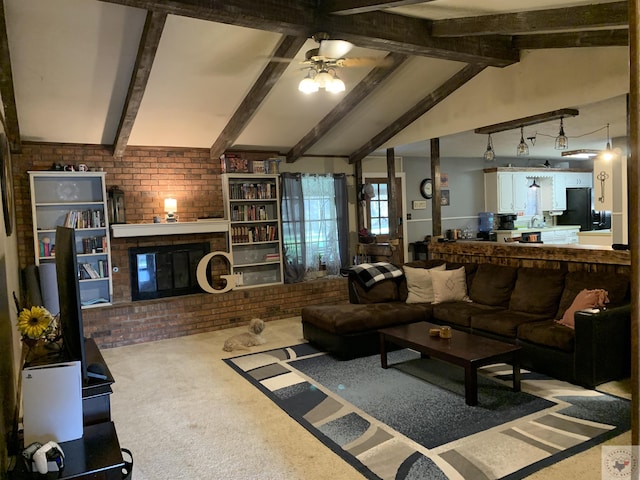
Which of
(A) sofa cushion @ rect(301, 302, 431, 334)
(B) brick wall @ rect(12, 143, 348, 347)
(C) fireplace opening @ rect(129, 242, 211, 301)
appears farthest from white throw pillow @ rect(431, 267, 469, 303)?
(C) fireplace opening @ rect(129, 242, 211, 301)

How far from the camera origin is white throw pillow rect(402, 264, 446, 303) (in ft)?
16.5

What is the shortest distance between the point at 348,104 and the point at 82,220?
3.44m

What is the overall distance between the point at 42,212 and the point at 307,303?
3.51 metres

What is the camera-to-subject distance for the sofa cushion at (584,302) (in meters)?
3.64

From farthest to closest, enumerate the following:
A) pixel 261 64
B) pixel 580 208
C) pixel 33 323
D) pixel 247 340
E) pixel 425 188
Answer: pixel 580 208 → pixel 425 188 → pixel 247 340 → pixel 261 64 → pixel 33 323

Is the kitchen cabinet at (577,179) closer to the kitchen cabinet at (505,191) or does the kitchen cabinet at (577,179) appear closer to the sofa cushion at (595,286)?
the kitchen cabinet at (505,191)

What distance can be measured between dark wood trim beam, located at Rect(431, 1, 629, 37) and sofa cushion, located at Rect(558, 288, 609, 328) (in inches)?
78.8

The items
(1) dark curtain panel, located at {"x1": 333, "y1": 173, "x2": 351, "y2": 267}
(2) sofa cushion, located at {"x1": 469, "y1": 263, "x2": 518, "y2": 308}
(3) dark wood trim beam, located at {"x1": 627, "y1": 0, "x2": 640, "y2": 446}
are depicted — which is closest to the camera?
(3) dark wood trim beam, located at {"x1": 627, "y1": 0, "x2": 640, "y2": 446}

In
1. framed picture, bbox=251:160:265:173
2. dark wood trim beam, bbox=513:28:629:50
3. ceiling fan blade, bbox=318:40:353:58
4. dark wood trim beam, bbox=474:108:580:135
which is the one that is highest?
dark wood trim beam, bbox=513:28:629:50

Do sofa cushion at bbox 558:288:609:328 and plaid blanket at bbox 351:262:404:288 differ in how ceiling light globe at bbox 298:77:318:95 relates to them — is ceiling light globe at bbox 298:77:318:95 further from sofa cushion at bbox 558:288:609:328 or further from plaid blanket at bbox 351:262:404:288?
sofa cushion at bbox 558:288:609:328

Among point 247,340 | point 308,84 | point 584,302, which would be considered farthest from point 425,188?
point 308,84

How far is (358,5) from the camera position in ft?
10.8

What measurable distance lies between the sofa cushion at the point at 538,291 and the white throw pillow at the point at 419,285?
2.83 feet

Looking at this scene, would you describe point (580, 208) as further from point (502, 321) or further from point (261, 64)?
point (261, 64)
